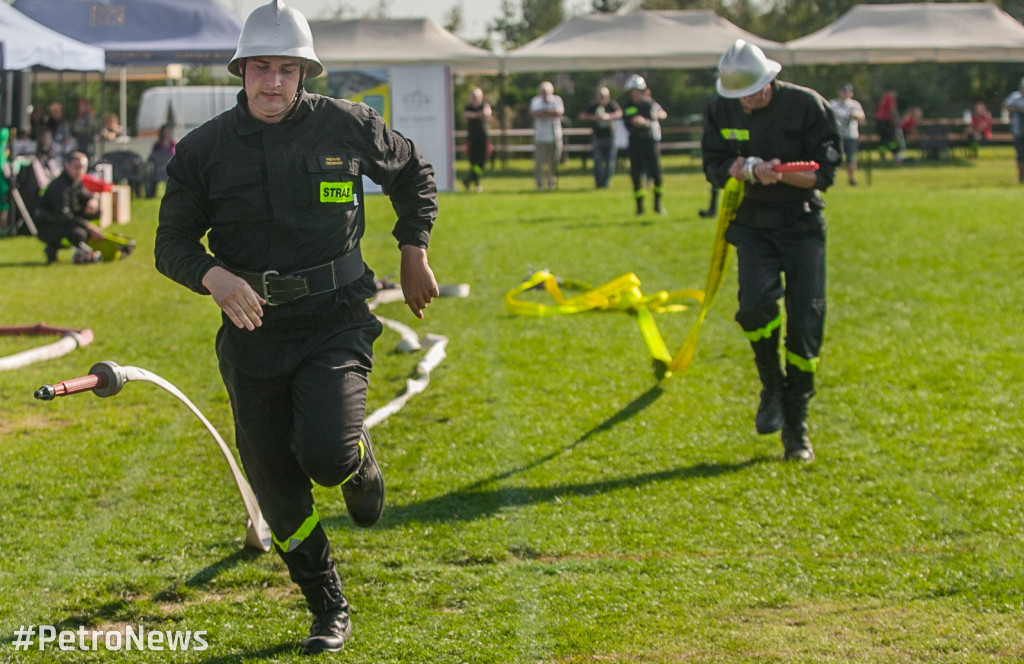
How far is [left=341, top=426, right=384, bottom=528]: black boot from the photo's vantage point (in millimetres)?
4250

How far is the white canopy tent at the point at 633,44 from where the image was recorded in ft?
99.9

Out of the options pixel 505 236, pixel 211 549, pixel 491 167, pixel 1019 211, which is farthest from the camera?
pixel 491 167

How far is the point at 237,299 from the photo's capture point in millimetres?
3748

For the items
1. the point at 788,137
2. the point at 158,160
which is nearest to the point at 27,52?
the point at 158,160

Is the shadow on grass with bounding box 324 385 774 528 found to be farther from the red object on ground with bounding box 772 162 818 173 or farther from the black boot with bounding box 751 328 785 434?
the red object on ground with bounding box 772 162 818 173

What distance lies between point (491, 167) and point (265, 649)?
32.3 meters

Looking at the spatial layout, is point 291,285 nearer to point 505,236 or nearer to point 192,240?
point 192,240

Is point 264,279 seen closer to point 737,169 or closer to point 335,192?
point 335,192

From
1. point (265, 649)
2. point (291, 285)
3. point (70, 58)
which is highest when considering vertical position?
point (70, 58)

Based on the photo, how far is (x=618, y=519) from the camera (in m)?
5.53

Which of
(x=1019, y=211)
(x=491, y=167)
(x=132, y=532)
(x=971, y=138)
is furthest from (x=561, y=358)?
(x=971, y=138)

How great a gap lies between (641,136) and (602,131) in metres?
7.16

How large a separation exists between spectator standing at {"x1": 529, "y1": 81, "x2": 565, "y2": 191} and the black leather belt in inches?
848

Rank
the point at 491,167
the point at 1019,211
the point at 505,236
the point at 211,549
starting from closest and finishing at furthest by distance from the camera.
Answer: the point at 211,549
the point at 505,236
the point at 1019,211
the point at 491,167
